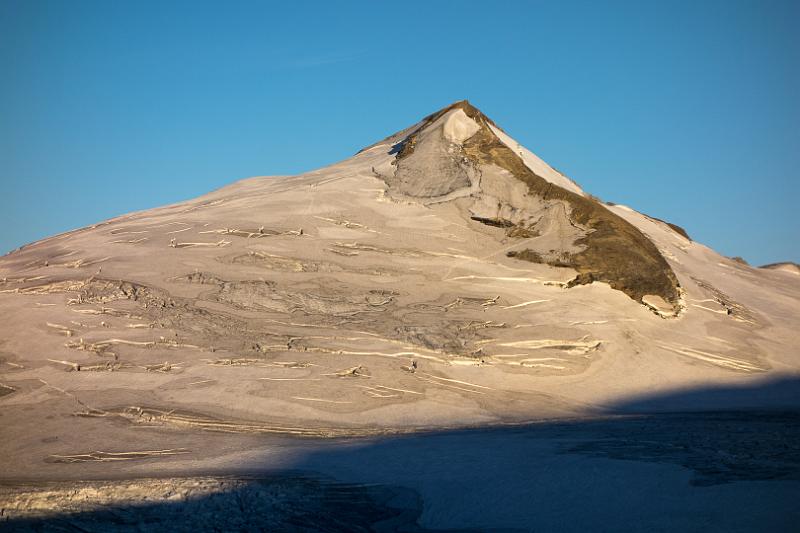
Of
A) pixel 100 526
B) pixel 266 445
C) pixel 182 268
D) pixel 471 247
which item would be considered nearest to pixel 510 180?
pixel 471 247

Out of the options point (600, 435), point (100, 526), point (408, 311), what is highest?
point (408, 311)

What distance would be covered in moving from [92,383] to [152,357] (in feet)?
2.93

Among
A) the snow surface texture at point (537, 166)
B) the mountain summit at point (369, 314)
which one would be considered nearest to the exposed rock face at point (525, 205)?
the mountain summit at point (369, 314)

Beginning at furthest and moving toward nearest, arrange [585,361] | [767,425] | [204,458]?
[585,361] < [767,425] < [204,458]

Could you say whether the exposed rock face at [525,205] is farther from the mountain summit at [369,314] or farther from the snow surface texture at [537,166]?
the snow surface texture at [537,166]

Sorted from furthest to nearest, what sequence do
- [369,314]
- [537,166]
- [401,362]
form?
[537,166], [369,314], [401,362]

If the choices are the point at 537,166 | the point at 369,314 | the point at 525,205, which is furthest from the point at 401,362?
the point at 537,166

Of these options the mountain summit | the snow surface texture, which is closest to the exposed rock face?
the mountain summit

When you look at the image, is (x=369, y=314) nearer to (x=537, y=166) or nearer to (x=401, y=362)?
(x=401, y=362)

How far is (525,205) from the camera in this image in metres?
14.9

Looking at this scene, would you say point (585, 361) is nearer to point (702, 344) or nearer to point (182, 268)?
point (702, 344)

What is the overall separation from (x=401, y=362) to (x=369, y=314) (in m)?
1.39

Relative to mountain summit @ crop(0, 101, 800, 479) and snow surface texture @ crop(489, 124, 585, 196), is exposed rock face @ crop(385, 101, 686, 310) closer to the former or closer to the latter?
mountain summit @ crop(0, 101, 800, 479)

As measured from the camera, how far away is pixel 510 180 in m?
15.2
